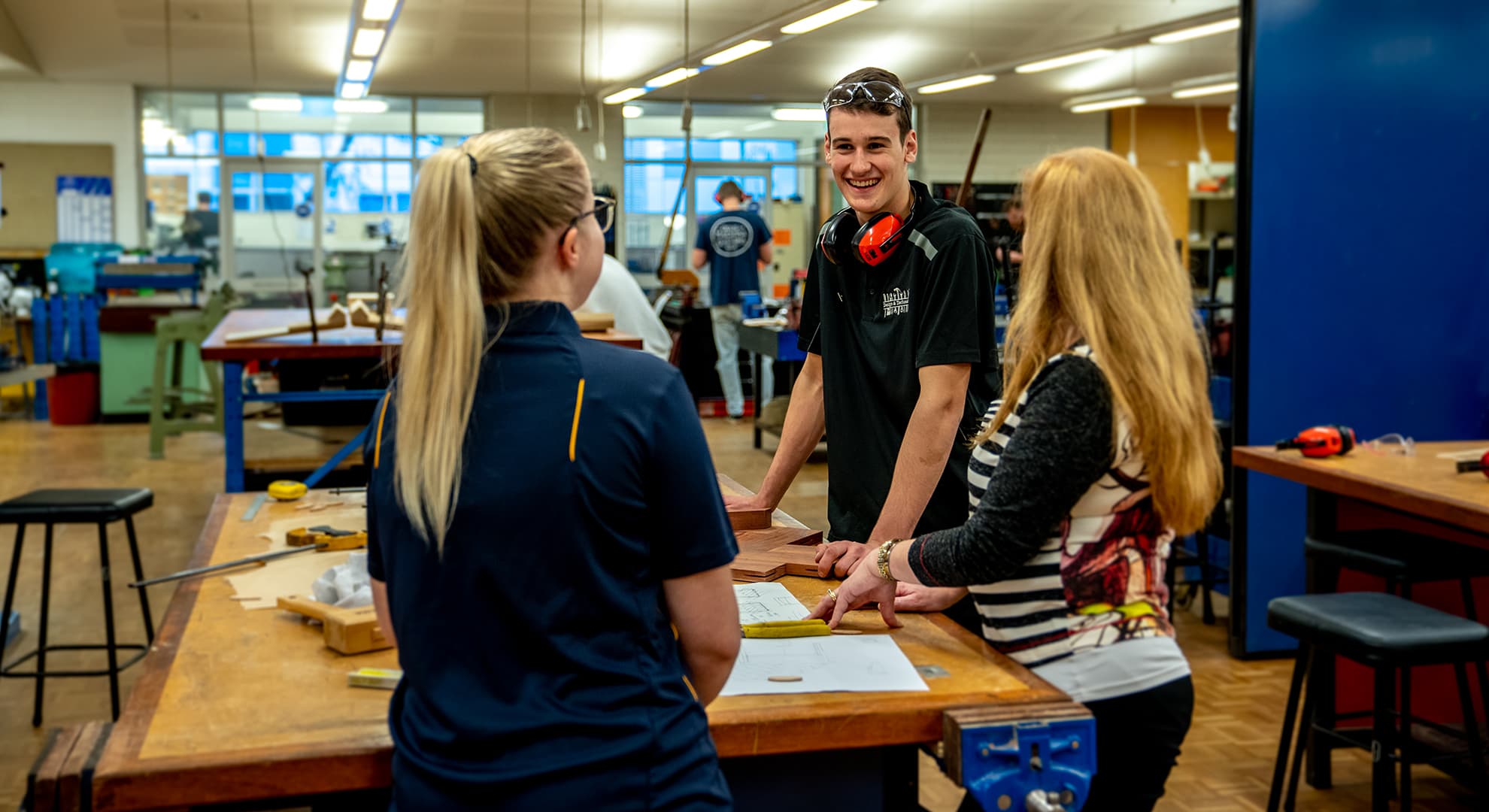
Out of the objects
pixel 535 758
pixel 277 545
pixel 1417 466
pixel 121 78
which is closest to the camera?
pixel 535 758

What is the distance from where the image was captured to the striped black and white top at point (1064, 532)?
1.39 metres

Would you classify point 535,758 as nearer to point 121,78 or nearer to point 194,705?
point 194,705

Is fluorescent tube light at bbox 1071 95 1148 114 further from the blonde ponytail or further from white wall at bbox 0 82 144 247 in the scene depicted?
the blonde ponytail

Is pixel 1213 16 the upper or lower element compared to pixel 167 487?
upper

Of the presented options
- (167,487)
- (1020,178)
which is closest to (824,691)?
(1020,178)

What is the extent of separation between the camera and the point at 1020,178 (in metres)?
1.61

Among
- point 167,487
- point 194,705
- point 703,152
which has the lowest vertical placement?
point 167,487

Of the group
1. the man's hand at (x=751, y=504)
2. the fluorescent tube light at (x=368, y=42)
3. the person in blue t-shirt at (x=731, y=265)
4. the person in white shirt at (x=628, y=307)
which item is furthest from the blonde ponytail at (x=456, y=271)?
the person in blue t-shirt at (x=731, y=265)

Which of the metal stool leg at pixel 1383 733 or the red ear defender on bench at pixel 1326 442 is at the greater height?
the red ear defender on bench at pixel 1326 442

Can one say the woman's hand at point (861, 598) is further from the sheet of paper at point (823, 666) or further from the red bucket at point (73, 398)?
the red bucket at point (73, 398)

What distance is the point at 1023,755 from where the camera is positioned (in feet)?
4.52

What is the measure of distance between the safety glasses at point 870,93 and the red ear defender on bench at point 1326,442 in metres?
1.95

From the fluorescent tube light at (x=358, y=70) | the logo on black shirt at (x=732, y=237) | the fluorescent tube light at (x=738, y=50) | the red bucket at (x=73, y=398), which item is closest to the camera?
the fluorescent tube light at (x=738, y=50)

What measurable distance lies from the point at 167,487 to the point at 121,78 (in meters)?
6.95
